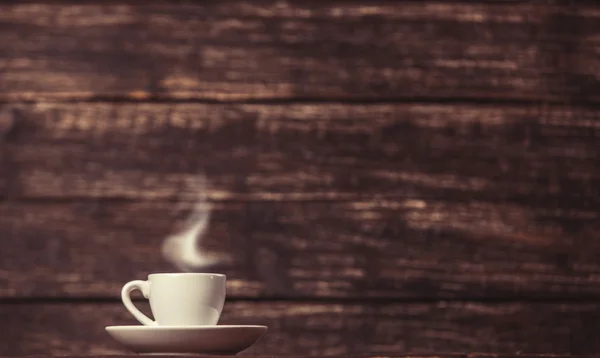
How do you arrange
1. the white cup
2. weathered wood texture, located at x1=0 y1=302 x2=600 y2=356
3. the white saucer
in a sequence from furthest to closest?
weathered wood texture, located at x1=0 y1=302 x2=600 y2=356, the white cup, the white saucer

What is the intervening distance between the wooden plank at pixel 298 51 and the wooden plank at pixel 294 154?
0.03 m

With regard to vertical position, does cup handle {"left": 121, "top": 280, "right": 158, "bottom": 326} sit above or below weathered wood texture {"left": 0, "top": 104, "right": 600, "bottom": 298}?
below

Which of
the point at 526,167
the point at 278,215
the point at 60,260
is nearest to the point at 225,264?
the point at 278,215

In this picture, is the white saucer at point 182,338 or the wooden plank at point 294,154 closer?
the white saucer at point 182,338

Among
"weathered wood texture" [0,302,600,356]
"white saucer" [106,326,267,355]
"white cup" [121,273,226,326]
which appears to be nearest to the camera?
"white saucer" [106,326,267,355]

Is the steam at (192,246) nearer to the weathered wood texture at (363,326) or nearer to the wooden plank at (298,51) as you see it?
the weathered wood texture at (363,326)

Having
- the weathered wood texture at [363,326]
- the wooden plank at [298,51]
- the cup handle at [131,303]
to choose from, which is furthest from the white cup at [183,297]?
the wooden plank at [298,51]

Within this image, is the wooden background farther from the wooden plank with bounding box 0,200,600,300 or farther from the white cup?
the white cup

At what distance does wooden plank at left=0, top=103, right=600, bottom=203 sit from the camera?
4.02 feet

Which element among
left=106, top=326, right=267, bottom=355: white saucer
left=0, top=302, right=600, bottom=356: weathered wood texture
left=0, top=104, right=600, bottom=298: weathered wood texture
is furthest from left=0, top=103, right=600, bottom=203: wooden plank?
left=106, top=326, right=267, bottom=355: white saucer

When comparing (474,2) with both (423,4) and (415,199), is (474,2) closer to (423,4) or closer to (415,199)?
(423,4)

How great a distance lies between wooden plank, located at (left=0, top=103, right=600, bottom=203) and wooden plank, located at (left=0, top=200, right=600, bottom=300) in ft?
0.07

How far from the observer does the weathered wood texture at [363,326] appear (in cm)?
120

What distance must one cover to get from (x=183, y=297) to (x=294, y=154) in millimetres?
325
